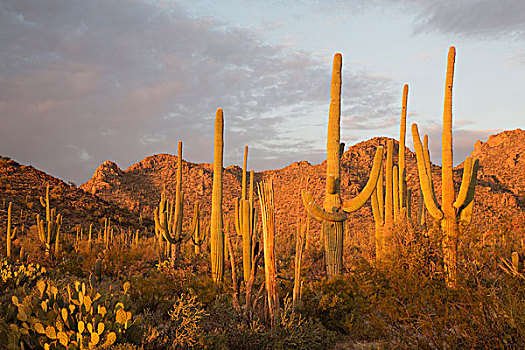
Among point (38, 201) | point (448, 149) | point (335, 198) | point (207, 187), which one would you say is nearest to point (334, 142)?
point (335, 198)

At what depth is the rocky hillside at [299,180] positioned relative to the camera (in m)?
29.8

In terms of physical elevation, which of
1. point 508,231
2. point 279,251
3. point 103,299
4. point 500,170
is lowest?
point 279,251

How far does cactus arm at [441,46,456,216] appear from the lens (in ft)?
32.4

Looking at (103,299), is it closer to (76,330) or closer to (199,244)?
(76,330)

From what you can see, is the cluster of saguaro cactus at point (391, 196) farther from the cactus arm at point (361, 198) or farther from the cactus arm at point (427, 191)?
the cactus arm at point (361, 198)

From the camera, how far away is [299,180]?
3141 cm

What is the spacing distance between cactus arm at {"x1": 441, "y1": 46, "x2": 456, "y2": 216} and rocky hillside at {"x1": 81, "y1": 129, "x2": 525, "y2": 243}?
572 inches

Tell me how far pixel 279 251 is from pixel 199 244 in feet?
13.2

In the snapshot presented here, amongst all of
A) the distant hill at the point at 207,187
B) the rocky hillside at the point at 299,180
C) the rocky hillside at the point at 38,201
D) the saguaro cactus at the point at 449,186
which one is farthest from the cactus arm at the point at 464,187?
the rocky hillside at the point at 38,201

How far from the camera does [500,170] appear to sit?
114 feet

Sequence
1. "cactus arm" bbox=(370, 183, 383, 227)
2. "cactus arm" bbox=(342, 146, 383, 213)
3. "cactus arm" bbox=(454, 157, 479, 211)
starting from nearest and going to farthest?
"cactus arm" bbox=(342, 146, 383, 213) < "cactus arm" bbox=(454, 157, 479, 211) < "cactus arm" bbox=(370, 183, 383, 227)

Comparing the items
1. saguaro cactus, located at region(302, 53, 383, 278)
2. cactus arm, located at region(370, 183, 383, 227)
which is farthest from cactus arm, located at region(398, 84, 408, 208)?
saguaro cactus, located at region(302, 53, 383, 278)

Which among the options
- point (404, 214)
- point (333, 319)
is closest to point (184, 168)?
point (404, 214)

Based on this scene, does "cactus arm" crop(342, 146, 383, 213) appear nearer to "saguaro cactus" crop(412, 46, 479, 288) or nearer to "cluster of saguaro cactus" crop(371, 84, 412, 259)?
"saguaro cactus" crop(412, 46, 479, 288)
